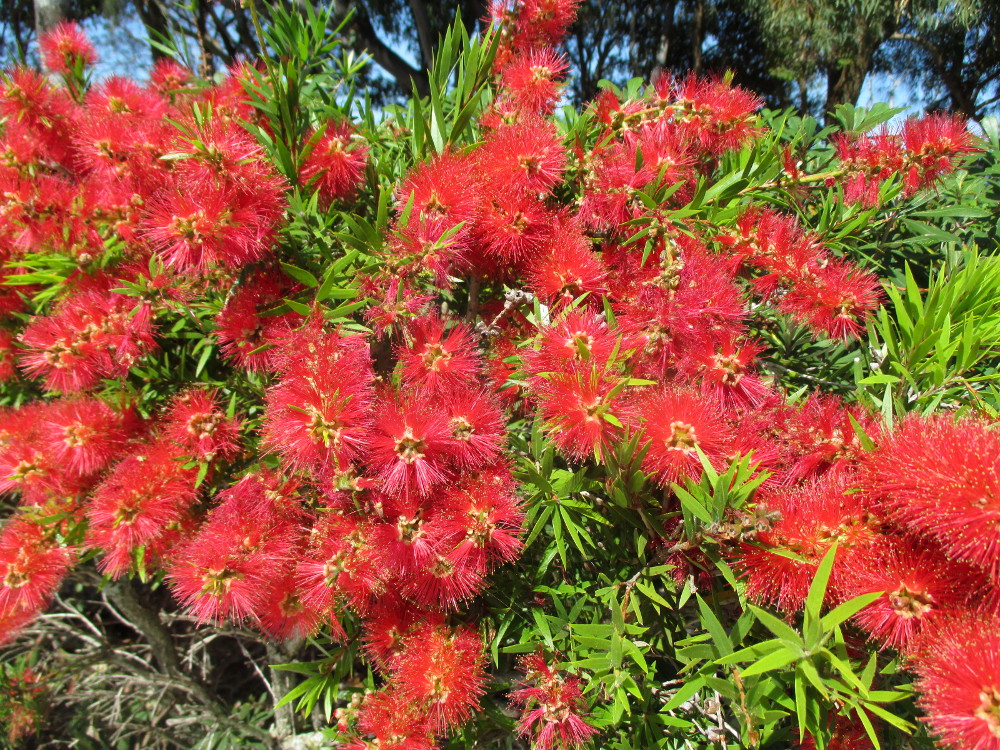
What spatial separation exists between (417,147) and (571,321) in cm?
48

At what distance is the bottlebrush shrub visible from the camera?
0.76 m

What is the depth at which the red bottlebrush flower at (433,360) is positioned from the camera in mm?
928

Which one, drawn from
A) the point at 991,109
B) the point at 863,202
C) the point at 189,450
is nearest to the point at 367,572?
the point at 189,450

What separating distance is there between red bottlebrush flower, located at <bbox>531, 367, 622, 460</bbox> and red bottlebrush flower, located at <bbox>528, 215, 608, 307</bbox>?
0.65 ft

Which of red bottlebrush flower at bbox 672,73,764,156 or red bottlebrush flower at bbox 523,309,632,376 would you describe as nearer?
red bottlebrush flower at bbox 523,309,632,376

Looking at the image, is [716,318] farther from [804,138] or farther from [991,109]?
[991,109]

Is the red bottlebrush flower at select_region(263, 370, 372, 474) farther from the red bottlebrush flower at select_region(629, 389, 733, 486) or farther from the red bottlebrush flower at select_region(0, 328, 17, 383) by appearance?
the red bottlebrush flower at select_region(0, 328, 17, 383)

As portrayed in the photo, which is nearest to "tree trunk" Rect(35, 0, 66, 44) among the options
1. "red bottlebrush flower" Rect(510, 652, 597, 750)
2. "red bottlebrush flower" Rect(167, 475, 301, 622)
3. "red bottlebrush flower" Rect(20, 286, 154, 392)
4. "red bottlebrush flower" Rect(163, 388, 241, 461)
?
"red bottlebrush flower" Rect(20, 286, 154, 392)

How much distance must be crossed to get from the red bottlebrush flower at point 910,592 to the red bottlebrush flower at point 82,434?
1245 mm

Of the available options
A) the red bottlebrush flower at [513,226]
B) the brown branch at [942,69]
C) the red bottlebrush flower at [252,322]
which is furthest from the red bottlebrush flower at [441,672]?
the brown branch at [942,69]

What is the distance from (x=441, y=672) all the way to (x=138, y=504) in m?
0.60

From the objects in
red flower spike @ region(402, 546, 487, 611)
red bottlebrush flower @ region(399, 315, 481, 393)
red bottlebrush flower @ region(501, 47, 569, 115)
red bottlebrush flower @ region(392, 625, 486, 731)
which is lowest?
red bottlebrush flower @ region(392, 625, 486, 731)

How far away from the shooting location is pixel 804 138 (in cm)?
133

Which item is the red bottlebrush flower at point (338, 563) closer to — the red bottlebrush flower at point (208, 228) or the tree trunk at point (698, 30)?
the red bottlebrush flower at point (208, 228)
